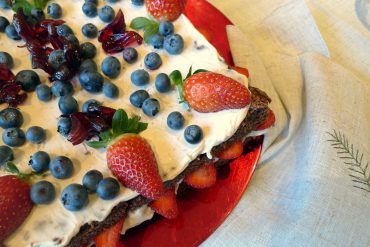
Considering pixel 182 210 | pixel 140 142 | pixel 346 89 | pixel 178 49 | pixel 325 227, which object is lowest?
pixel 325 227

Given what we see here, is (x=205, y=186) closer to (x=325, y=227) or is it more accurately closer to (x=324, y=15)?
(x=325, y=227)

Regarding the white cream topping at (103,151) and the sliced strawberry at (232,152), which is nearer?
the white cream topping at (103,151)

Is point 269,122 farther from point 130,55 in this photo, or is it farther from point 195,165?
point 130,55

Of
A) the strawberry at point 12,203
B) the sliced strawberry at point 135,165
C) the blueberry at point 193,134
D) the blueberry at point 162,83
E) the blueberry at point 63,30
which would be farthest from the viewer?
the blueberry at point 63,30

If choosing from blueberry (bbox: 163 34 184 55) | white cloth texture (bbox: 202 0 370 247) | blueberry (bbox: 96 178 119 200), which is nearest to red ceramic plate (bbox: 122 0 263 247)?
white cloth texture (bbox: 202 0 370 247)

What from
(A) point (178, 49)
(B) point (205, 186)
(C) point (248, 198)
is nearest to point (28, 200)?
(B) point (205, 186)

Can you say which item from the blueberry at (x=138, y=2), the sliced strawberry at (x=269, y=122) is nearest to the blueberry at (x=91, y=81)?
the blueberry at (x=138, y=2)

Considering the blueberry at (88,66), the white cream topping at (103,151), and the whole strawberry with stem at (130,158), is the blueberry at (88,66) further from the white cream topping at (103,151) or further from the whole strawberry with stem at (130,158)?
the whole strawberry with stem at (130,158)
